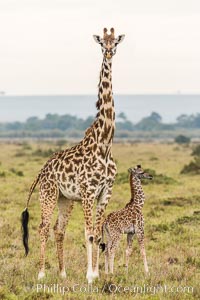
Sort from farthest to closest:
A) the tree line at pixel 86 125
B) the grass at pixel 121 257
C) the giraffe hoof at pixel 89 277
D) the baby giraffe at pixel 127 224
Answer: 1. the tree line at pixel 86 125
2. the baby giraffe at pixel 127 224
3. the giraffe hoof at pixel 89 277
4. the grass at pixel 121 257

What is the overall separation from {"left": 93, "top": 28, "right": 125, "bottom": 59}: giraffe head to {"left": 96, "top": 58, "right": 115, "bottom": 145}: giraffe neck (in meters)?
0.20

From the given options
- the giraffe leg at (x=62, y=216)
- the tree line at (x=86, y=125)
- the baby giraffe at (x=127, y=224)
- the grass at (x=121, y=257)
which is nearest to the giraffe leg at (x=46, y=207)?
the giraffe leg at (x=62, y=216)

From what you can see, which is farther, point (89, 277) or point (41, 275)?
point (41, 275)

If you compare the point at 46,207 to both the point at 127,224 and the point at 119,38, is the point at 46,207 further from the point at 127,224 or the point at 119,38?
the point at 119,38

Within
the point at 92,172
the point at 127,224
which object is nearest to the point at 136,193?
the point at 127,224

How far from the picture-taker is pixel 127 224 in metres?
10.1

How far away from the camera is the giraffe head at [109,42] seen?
918 centimetres

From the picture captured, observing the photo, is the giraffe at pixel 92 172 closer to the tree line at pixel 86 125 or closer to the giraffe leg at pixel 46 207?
the giraffe leg at pixel 46 207

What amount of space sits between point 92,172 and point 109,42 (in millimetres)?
1581

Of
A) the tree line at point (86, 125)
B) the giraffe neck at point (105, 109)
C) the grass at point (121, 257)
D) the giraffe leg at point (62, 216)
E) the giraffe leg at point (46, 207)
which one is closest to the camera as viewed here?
the grass at point (121, 257)

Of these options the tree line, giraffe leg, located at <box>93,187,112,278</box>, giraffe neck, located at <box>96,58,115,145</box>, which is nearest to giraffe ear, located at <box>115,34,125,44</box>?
giraffe neck, located at <box>96,58,115,145</box>

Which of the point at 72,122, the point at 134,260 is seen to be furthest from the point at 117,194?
the point at 72,122

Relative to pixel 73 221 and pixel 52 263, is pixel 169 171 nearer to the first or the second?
pixel 73 221

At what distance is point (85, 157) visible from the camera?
9477 millimetres
